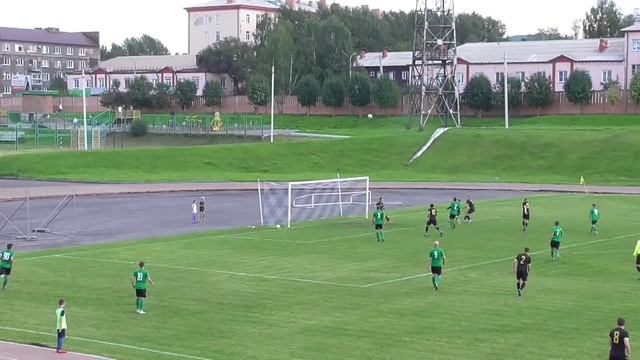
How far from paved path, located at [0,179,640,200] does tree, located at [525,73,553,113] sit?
40.1m

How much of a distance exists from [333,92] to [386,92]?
8.16 meters

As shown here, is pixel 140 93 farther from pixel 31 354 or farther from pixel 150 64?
pixel 31 354

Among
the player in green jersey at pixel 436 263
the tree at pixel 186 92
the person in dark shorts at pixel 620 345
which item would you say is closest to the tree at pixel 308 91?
the tree at pixel 186 92

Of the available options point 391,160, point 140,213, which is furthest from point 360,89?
point 140,213

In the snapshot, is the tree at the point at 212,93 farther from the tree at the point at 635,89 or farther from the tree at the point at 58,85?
the tree at the point at 635,89

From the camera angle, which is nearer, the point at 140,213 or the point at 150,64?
the point at 140,213

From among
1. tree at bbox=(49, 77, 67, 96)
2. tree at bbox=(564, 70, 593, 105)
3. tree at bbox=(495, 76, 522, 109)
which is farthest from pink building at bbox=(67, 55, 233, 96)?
tree at bbox=(564, 70, 593, 105)

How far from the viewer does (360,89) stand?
131m

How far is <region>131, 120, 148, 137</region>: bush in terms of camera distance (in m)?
119

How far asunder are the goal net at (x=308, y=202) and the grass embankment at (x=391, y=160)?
527 inches

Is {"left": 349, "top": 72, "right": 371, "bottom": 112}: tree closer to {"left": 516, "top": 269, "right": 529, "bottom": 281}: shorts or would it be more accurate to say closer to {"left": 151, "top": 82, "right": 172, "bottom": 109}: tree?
{"left": 151, "top": 82, "right": 172, "bottom": 109}: tree

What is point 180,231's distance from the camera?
54312mm

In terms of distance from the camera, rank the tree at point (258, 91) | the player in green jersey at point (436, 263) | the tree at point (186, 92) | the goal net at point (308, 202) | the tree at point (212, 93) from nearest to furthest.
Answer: the player in green jersey at point (436, 263) < the goal net at point (308, 202) < the tree at point (258, 91) < the tree at point (212, 93) < the tree at point (186, 92)

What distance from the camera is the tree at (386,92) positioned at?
129 m
